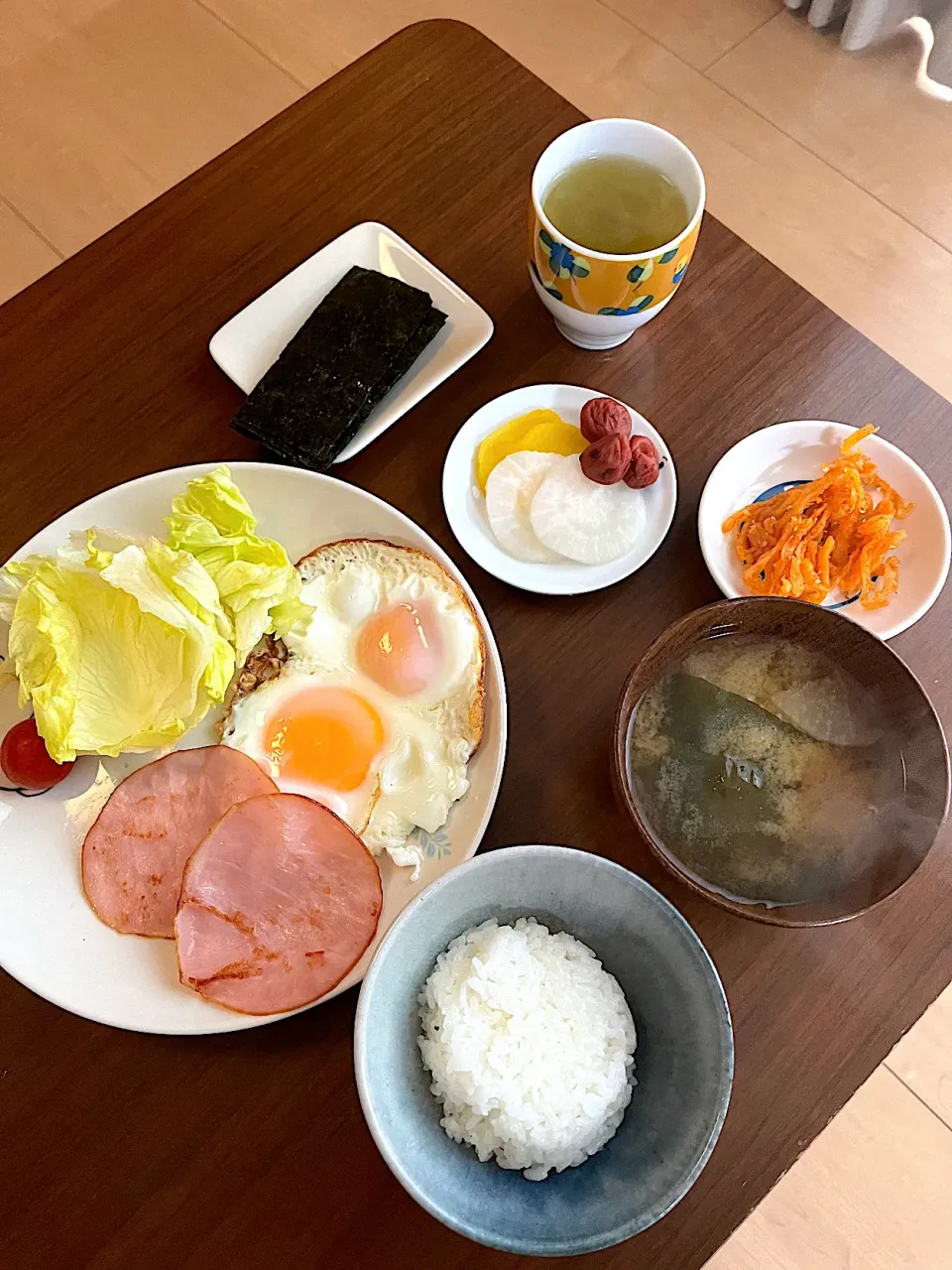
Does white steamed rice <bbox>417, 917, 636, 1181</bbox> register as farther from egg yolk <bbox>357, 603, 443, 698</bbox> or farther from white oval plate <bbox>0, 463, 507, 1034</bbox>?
egg yolk <bbox>357, 603, 443, 698</bbox>

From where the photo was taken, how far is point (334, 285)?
1.47 meters

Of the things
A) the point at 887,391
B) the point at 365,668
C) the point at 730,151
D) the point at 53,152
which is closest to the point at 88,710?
the point at 365,668

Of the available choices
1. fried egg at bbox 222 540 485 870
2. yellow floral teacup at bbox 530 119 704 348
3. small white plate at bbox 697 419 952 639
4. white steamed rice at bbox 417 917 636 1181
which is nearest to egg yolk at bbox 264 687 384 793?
fried egg at bbox 222 540 485 870

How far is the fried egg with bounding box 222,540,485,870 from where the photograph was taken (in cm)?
123

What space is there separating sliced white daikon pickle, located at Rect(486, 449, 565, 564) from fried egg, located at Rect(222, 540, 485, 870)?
0.11 metres

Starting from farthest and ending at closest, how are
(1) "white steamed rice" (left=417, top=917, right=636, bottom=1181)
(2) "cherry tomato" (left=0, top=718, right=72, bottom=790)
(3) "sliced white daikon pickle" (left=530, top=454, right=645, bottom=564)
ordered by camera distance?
1. (3) "sliced white daikon pickle" (left=530, top=454, right=645, bottom=564)
2. (2) "cherry tomato" (left=0, top=718, right=72, bottom=790)
3. (1) "white steamed rice" (left=417, top=917, right=636, bottom=1181)

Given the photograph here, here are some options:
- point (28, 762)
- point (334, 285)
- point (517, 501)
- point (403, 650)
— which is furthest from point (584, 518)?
point (28, 762)

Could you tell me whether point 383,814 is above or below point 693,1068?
below

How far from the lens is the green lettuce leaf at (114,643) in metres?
1.21

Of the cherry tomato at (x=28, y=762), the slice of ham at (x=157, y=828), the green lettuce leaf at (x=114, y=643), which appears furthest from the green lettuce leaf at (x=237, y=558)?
the cherry tomato at (x=28, y=762)

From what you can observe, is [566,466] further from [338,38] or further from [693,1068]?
[338,38]

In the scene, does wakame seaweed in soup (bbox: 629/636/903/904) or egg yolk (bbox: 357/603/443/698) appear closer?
wakame seaweed in soup (bbox: 629/636/903/904)

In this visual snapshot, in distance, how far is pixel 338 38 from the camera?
2936 millimetres

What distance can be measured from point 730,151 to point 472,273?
1.64 m
